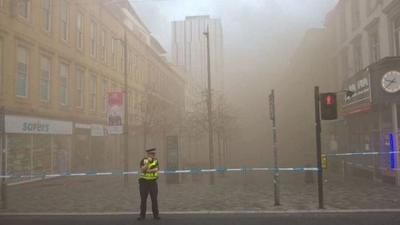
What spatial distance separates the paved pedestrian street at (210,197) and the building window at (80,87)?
735 cm

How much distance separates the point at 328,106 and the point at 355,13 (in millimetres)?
11842

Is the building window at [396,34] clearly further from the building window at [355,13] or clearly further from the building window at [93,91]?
the building window at [93,91]

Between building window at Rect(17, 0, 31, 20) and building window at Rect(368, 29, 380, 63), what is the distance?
47.4 ft

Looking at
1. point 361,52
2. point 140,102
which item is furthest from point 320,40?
point 140,102

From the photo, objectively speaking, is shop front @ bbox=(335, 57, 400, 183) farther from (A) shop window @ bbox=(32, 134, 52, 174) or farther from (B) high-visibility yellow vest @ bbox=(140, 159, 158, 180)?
(A) shop window @ bbox=(32, 134, 52, 174)

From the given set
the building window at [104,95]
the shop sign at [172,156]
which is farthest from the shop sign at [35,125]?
the shop sign at [172,156]

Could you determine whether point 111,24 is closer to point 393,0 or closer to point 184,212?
point 393,0

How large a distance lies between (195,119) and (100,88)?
7347 millimetres

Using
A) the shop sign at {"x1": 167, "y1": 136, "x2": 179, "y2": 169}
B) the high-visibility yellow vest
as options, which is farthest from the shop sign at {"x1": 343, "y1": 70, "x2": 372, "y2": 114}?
the high-visibility yellow vest

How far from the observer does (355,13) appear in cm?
2194

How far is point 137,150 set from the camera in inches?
1260

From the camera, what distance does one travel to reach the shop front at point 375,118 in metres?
16.2

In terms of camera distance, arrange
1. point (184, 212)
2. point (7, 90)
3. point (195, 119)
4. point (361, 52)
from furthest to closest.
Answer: point (195, 119)
point (361, 52)
point (7, 90)
point (184, 212)

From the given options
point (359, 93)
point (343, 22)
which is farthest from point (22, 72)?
point (343, 22)
